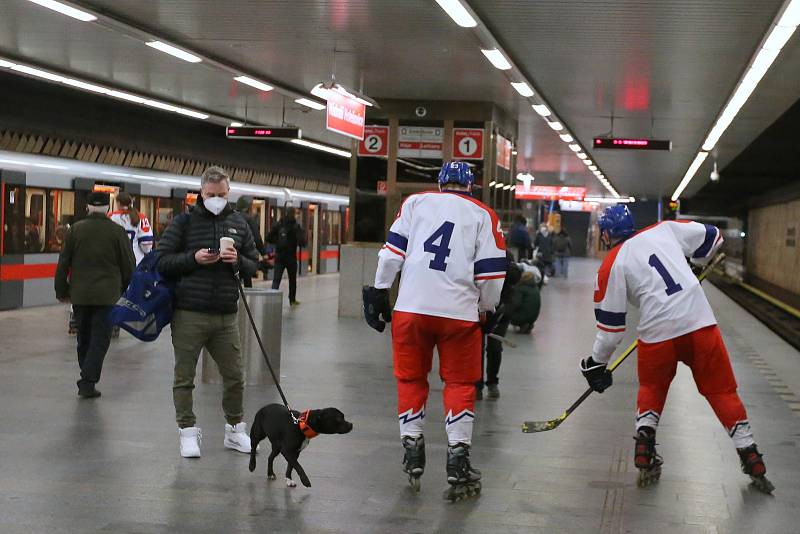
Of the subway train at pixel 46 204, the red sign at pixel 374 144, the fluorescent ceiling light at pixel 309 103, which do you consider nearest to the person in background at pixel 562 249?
the subway train at pixel 46 204

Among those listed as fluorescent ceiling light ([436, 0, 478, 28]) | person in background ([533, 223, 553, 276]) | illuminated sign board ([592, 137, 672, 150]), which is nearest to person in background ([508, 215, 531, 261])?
illuminated sign board ([592, 137, 672, 150])

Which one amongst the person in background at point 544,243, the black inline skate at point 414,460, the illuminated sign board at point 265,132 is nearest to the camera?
the black inline skate at point 414,460

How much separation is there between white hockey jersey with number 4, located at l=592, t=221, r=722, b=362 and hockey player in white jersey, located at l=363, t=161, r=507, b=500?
1.96 feet

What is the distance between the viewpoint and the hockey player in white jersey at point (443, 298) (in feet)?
19.0

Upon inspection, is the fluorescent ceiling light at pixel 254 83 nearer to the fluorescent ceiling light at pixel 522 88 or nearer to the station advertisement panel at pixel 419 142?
the station advertisement panel at pixel 419 142

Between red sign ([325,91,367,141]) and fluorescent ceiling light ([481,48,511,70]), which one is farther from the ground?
fluorescent ceiling light ([481,48,511,70])

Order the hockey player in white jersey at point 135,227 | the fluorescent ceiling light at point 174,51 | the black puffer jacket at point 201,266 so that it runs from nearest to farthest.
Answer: the black puffer jacket at point 201,266, the hockey player in white jersey at point 135,227, the fluorescent ceiling light at point 174,51

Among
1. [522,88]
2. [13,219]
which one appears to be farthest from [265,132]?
[522,88]

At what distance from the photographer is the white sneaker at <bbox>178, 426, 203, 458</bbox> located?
6.40 metres

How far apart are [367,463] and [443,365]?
0.90m

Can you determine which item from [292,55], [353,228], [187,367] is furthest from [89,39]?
[187,367]

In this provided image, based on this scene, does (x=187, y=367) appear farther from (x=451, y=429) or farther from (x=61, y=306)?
(x=61, y=306)

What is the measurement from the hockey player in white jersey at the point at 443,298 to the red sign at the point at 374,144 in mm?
11188

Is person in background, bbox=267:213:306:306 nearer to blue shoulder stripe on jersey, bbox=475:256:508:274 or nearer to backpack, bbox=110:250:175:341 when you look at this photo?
backpack, bbox=110:250:175:341
